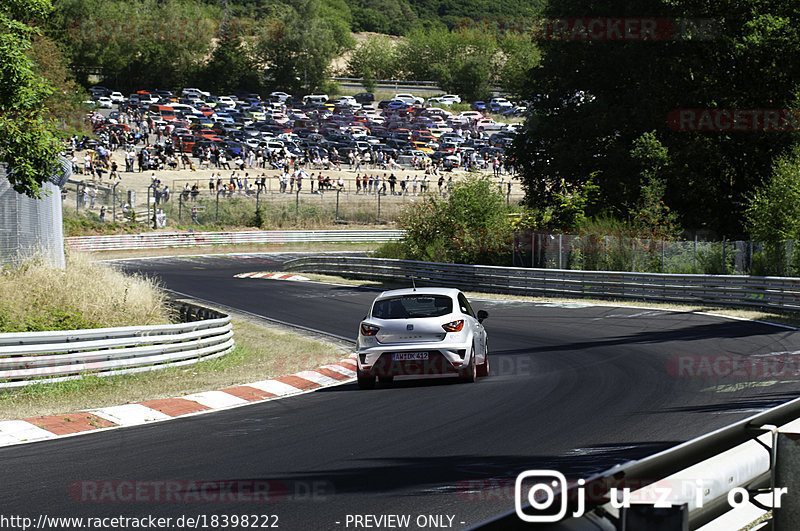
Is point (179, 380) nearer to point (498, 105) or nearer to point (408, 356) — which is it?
point (408, 356)

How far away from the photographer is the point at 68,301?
57.6ft

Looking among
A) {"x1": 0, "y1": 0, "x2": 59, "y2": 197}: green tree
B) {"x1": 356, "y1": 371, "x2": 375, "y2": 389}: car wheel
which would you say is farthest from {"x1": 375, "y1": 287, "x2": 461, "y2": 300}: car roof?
{"x1": 0, "y1": 0, "x2": 59, "y2": 197}: green tree

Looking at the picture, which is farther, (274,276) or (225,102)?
(225,102)

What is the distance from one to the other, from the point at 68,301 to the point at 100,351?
12.1ft

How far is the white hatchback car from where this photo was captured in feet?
43.3

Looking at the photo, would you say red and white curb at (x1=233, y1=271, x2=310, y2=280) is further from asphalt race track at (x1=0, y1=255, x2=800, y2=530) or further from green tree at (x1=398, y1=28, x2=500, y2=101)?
green tree at (x1=398, y1=28, x2=500, y2=101)

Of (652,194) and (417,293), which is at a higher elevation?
(652,194)

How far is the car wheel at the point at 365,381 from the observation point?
13.5 metres

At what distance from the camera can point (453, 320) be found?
13320 mm

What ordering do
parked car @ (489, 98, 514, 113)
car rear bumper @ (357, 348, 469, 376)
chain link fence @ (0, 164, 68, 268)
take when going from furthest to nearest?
parked car @ (489, 98, 514, 113) → chain link fence @ (0, 164, 68, 268) → car rear bumper @ (357, 348, 469, 376)

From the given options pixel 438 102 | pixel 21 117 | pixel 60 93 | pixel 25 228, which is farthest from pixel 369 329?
pixel 438 102

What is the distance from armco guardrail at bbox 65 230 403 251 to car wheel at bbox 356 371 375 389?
38.5 meters

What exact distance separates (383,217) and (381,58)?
98.8 m

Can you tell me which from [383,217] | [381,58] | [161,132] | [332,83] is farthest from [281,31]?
[383,217]
